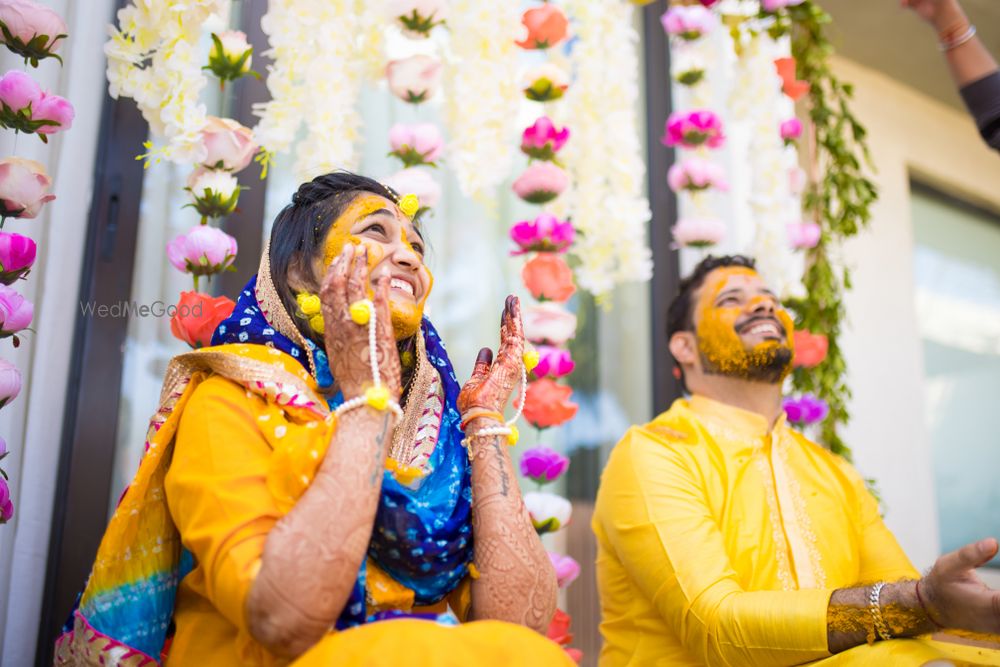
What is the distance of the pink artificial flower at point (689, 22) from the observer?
3.65m

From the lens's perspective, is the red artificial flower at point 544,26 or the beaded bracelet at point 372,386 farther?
the red artificial flower at point 544,26

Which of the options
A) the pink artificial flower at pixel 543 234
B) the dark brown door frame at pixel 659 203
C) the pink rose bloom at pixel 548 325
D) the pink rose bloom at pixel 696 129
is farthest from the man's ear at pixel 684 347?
the pink rose bloom at pixel 696 129

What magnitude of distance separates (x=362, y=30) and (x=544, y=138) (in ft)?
2.32

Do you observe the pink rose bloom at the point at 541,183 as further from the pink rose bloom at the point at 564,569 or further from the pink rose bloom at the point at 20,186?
the pink rose bloom at the point at 20,186

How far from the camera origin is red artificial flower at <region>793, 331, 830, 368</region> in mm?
3547

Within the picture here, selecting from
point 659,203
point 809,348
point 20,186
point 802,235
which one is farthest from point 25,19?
point 802,235

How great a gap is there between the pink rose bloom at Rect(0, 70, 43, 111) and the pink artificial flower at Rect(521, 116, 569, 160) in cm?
153

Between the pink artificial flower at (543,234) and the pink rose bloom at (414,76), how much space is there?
53cm

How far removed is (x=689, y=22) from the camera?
3.65 meters

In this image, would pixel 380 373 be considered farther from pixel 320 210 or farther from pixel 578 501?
pixel 578 501

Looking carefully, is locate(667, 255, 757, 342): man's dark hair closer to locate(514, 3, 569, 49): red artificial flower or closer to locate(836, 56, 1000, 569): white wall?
locate(514, 3, 569, 49): red artificial flower

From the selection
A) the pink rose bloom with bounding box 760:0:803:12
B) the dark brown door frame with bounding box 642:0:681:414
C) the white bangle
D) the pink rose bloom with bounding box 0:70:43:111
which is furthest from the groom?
the pink rose bloom with bounding box 0:70:43:111

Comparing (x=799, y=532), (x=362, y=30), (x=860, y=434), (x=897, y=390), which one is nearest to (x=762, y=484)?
(x=799, y=532)

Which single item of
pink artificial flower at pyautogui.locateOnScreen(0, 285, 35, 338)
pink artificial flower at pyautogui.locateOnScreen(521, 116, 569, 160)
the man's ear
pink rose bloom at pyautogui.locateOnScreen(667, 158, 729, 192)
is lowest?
pink artificial flower at pyautogui.locateOnScreen(0, 285, 35, 338)
